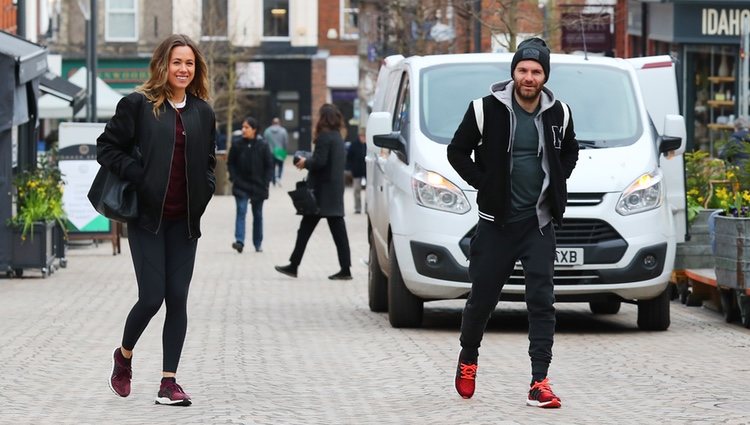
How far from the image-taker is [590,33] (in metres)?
32.0

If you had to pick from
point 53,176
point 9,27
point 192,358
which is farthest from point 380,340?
point 9,27

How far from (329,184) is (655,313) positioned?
6479 mm

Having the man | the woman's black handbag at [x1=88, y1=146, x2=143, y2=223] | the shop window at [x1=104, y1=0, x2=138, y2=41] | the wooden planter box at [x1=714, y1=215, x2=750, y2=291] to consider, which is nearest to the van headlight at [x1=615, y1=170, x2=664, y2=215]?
the wooden planter box at [x1=714, y1=215, x2=750, y2=291]

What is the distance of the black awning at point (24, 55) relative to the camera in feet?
61.9

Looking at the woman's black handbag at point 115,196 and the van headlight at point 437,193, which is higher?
the woman's black handbag at point 115,196

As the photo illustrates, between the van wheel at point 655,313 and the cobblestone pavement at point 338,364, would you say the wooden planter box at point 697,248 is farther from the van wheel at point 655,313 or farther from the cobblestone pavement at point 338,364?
the van wheel at point 655,313

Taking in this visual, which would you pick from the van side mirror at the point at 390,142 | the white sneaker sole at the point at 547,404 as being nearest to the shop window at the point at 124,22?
the van side mirror at the point at 390,142

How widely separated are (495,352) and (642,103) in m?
3.01

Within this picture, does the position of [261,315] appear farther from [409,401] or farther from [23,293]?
[409,401]

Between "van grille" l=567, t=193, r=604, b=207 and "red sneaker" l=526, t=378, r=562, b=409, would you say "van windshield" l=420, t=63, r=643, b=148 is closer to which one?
"van grille" l=567, t=193, r=604, b=207

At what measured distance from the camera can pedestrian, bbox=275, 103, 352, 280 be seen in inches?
750

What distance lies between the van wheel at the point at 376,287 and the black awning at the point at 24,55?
17.8 ft

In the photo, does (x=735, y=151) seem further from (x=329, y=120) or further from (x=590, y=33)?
(x=590, y=33)

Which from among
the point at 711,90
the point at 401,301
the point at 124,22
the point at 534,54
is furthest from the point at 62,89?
the point at 124,22
